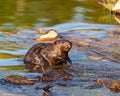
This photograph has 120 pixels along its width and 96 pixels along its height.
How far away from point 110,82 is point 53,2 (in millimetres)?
11344

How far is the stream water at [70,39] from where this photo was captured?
7441mm

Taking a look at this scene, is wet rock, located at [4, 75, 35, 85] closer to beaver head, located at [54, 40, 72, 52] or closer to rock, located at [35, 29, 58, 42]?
beaver head, located at [54, 40, 72, 52]

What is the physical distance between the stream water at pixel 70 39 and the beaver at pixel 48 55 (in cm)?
22

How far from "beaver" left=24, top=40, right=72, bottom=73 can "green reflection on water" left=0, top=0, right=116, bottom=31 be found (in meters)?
3.57

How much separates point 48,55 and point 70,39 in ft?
8.61

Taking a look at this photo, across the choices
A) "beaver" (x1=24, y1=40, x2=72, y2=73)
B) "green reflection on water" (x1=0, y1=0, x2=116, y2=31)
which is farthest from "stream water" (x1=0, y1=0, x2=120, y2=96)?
"beaver" (x1=24, y1=40, x2=72, y2=73)

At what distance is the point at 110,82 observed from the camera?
7.49 metres

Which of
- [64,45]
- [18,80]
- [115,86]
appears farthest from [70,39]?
[115,86]

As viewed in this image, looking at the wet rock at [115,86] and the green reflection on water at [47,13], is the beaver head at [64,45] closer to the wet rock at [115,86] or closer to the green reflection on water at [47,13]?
the wet rock at [115,86]

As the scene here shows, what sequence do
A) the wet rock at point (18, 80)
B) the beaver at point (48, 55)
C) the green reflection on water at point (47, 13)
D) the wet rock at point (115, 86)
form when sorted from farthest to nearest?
the green reflection on water at point (47, 13) → the beaver at point (48, 55) → the wet rock at point (18, 80) → the wet rock at point (115, 86)

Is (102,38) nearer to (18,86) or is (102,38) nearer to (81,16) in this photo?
(81,16)

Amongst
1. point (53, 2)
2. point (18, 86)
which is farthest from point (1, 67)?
point (53, 2)

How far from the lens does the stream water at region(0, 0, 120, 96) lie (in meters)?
7.44

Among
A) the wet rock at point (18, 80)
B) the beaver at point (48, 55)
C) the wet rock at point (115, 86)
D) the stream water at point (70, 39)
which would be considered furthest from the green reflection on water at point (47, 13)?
the wet rock at point (115, 86)
